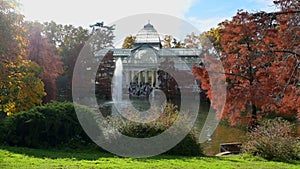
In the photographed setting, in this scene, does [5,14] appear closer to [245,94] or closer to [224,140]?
[245,94]

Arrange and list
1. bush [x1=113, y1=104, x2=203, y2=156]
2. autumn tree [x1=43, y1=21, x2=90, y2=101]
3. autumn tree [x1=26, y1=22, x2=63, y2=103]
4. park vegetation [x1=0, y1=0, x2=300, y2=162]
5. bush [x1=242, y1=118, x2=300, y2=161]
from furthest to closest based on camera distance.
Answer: autumn tree [x1=43, y1=21, x2=90, y2=101], autumn tree [x1=26, y1=22, x2=63, y2=103], bush [x1=113, y1=104, x2=203, y2=156], bush [x1=242, y1=118, x2=300, y2=161], park vegetation [x1=0, y1=0, x2=300, y2=162]

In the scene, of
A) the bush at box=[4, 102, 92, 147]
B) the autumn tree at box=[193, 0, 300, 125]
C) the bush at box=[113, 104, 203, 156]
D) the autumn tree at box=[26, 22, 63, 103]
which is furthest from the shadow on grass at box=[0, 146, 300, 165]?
the autumn tree at box=[26, 22, 63, 103]

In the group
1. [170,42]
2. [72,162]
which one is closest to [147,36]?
[170,42]

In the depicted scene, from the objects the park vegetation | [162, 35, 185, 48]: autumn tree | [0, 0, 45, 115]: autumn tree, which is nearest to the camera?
the park vegetation

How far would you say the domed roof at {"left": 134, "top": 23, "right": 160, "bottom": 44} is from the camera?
36312 millimetres

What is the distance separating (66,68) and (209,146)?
1775 cm

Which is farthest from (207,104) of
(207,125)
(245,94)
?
(245,94)

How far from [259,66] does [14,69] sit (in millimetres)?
7189

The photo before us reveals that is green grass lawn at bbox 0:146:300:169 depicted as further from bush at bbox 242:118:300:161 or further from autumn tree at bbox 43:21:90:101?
autumn tree at bbox 43:21:90:101

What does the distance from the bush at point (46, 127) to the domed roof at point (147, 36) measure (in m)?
28.9

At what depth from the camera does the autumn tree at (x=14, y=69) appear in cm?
878

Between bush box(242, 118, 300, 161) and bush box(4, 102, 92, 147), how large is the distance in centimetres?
396

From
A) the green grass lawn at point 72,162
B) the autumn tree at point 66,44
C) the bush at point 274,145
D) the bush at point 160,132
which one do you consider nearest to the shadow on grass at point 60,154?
the green grass lawn at point 72,162

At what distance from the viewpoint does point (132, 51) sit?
32500 mm
